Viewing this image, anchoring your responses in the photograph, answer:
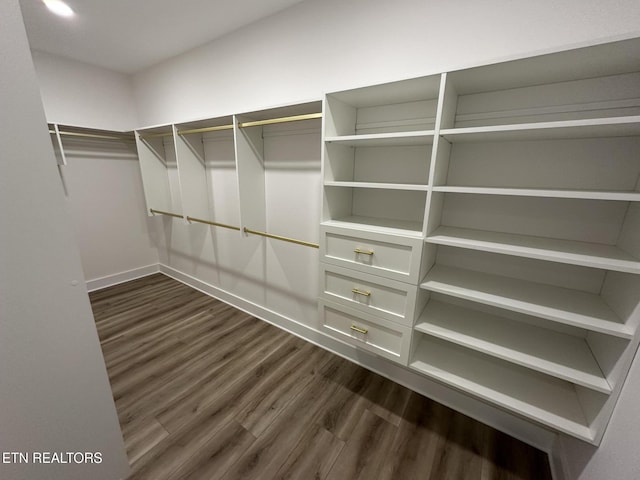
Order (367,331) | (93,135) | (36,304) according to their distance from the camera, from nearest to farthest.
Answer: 1. (36,304)
2. (367,331)
3. (93,135)

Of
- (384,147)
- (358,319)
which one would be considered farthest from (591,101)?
(358,319)

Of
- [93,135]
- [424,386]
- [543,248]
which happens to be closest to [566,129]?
[543,248]

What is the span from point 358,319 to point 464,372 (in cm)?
60

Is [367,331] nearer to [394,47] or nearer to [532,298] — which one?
[532,298]

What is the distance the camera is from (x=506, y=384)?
1.23 metres

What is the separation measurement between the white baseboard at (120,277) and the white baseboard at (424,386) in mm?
1831

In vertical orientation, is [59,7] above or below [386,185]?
above

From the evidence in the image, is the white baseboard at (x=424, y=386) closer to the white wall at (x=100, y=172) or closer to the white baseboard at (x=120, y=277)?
the white baseboard at (x=120, y=277)

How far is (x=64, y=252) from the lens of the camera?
3.03ft

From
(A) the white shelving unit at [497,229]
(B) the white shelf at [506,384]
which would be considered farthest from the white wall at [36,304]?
(B) the white shelf at [506,384]

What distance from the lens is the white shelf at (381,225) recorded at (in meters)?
1.32

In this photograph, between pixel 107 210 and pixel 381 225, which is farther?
pixel 107 210

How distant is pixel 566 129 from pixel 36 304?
6.64 feet

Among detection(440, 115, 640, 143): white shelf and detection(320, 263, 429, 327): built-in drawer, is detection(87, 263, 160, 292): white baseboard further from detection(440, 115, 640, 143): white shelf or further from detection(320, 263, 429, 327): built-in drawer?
detection(440, 115, 640, 143): white shelf
